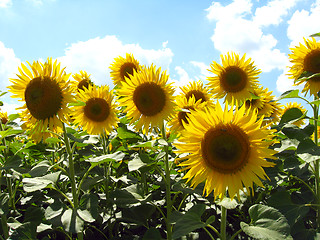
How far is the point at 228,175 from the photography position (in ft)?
7.20

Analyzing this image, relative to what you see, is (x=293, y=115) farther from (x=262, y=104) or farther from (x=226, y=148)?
(x=262, y=104)

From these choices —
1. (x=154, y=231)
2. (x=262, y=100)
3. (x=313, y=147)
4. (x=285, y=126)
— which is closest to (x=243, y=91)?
(x=262, y=100)

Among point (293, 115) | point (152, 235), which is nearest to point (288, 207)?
point (293, 115)

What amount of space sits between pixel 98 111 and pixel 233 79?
209cm

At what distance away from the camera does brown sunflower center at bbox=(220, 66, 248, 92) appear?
4.20 meters

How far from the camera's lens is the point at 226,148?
6.71 ft

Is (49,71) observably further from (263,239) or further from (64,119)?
(263,239)

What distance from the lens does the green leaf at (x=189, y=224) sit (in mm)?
1962

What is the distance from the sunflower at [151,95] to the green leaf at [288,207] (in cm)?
141

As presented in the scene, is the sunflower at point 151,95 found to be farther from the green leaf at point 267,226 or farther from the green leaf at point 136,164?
the green leaf at point 267,226

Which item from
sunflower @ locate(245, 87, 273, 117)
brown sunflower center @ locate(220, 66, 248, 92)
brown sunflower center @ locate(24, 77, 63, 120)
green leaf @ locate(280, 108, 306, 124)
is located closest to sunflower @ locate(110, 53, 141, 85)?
brown sunflower center @ locate(220, 66, 248, 92)

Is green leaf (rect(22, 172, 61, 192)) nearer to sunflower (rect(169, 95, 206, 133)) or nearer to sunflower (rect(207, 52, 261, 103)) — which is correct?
sunflower (rect(169, 95, 206, 133))

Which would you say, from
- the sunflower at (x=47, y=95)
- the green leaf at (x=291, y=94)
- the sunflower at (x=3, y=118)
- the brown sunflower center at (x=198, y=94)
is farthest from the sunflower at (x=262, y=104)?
the sunflower at (x=3, y=118)

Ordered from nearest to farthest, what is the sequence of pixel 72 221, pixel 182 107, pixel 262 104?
pixel 72 221
pixel 182 107
pixel 262 104
